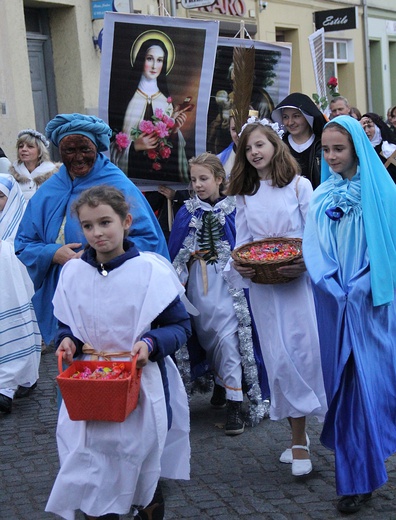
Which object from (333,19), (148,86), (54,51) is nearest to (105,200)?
(148,86)

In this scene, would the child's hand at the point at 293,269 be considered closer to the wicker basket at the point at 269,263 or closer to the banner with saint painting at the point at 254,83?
the wicker basket at the point at 269,263

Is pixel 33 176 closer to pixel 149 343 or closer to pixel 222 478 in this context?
pixel 222 478

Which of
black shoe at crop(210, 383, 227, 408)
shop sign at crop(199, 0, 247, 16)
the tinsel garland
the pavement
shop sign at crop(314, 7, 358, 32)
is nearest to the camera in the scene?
the pavement

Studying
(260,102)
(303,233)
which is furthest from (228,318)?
(260,102)

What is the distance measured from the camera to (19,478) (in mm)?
5422

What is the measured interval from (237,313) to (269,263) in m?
1.34

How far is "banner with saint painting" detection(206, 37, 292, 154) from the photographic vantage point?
9.09 meters

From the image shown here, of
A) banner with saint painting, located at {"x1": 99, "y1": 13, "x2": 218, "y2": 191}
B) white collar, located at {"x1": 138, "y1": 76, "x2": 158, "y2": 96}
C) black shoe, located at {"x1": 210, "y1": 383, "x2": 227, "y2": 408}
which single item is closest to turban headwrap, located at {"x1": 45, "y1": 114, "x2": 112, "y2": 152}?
black shoe, located at {"x1": 210, "y1": 383, "x2": 227, "y2": 408}

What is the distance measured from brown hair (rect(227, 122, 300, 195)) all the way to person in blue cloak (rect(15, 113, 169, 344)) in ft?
1.91

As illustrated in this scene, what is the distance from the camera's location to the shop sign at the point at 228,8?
19641mm

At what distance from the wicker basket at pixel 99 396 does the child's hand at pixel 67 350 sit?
2.6 inches

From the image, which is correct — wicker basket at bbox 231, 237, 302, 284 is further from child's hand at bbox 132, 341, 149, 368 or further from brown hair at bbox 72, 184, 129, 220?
child's hand at bbox 132, 341, 149, 368

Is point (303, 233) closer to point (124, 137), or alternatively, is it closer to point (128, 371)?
point (128, 371)

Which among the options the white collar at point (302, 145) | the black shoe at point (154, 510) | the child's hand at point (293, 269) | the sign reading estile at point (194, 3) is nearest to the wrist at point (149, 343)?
the black shoe at point (154, 510)
